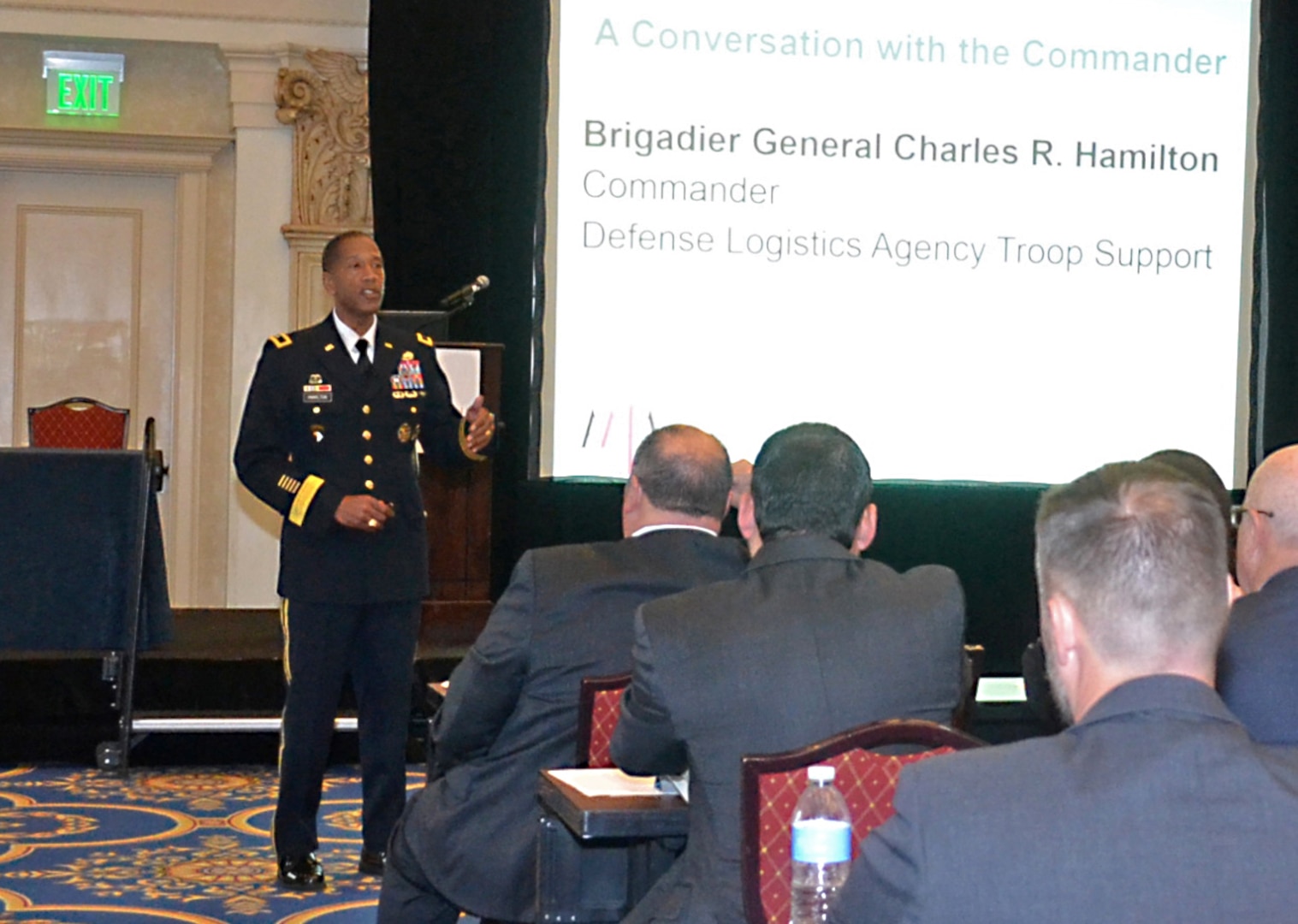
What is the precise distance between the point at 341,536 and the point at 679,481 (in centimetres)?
155

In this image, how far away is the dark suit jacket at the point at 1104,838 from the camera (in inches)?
46.7

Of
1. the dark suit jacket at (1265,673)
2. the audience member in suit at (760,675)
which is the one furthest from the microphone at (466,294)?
the dark suit jacket at (1265,673)

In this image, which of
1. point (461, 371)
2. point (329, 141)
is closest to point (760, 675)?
point (461, 371)

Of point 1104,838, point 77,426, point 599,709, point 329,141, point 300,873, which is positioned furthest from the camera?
point 329,141

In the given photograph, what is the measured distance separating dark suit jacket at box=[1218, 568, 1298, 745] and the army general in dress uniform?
2259 mm

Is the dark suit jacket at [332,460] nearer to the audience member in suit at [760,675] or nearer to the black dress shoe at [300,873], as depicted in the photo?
the black dress shoe at [300,873]

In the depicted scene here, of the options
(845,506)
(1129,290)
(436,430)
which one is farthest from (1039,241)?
(845,506)

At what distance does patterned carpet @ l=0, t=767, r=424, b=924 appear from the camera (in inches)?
147

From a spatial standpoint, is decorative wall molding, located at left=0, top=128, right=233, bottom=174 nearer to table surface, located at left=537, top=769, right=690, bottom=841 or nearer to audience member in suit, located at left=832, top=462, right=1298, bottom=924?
table surface, located at left=537, top=769, right=690, bottom=841

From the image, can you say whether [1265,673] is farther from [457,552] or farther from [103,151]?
[103,151]

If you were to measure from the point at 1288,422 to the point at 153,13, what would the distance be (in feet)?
17.9

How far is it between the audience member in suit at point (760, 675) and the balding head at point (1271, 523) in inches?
24.7

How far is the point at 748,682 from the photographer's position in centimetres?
198

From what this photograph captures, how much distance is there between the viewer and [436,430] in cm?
421
